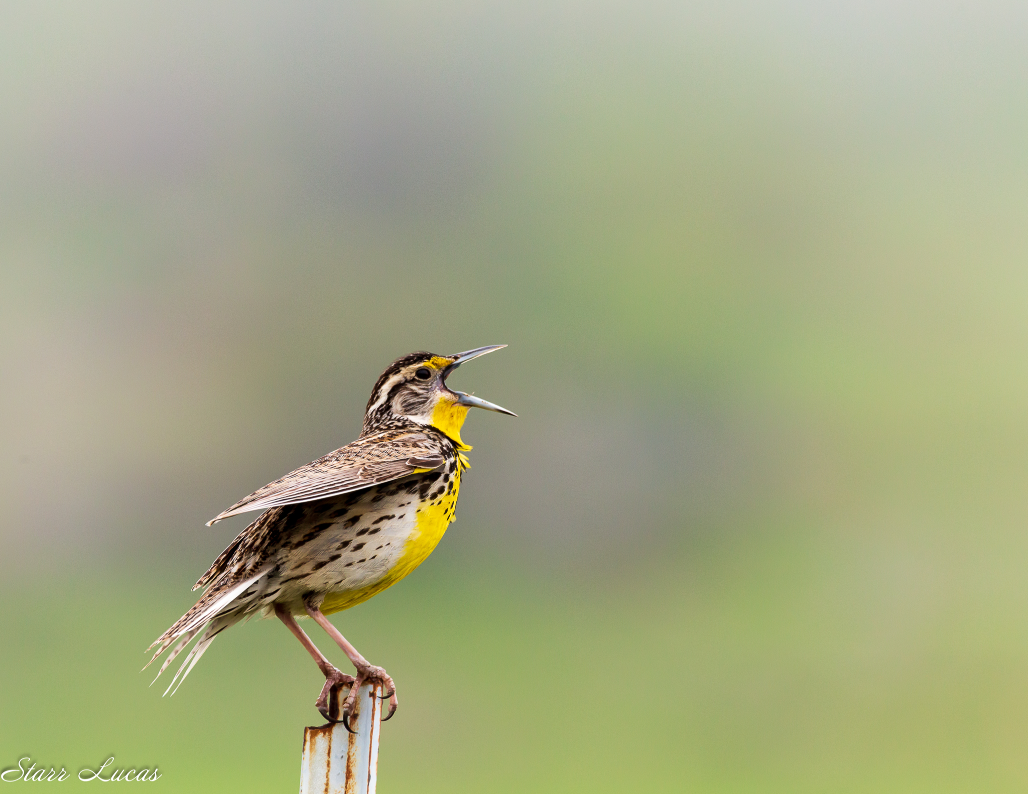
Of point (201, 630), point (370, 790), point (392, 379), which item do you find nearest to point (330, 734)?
point (370, 790)

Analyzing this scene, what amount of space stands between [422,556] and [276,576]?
0.39 m

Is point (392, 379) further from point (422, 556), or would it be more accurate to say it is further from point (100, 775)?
point (100, 775)

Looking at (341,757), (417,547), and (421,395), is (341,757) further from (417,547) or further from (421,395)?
(421,395)

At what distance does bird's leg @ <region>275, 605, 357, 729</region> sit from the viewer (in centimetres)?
280

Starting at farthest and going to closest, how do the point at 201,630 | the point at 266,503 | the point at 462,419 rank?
the point at 462,419, the point at 201,630, the point at 266,503

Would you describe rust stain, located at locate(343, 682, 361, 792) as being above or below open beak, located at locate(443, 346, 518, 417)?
below

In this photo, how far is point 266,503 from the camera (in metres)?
2.53

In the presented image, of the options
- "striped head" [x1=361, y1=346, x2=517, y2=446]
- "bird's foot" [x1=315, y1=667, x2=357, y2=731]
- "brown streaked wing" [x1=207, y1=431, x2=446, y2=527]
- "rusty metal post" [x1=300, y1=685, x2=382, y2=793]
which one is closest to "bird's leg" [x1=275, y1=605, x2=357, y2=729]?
"bird's foot" [x1=315, y1=667, x2=357, y2=731]

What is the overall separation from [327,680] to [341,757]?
0.53m

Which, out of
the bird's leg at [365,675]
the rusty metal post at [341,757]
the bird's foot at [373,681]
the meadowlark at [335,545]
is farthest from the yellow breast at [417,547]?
the rusty metal post at [341,757]

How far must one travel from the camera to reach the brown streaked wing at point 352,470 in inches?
102

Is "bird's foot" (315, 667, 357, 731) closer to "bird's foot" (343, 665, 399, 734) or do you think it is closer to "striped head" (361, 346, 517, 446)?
"bird's foot" (343, 665, 399, 734)

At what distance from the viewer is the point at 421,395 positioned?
338 cm

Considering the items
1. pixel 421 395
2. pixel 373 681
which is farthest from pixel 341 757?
pixel 421 395
